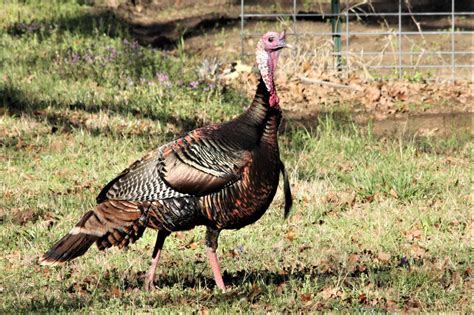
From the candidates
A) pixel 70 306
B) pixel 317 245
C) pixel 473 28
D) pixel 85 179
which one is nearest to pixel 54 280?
pixel 70 306

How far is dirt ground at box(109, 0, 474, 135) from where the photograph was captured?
45.0 ft

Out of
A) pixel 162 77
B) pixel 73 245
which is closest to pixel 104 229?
pixel 73 245

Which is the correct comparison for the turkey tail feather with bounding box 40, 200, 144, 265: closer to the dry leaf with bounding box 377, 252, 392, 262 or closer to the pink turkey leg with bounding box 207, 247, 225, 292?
the pink turkey leg with bounding box 207, 247, 225, 292

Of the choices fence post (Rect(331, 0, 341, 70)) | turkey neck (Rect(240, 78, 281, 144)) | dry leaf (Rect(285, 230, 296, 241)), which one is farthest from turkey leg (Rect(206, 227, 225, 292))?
fence post (Rect(331, 0, 341, 70))

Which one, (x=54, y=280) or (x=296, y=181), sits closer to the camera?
(x=54, y=280)

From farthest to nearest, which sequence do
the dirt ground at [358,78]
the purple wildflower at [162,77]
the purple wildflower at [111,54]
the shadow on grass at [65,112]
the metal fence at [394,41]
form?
the metal fence at [394,41] → the purple wildflower at [111,54] → the purple wildflower at [162,77] → the dirt ground at [358,78] → the shadow on grass at [65,112]

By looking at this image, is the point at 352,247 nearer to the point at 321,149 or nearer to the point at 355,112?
the point at 321,149

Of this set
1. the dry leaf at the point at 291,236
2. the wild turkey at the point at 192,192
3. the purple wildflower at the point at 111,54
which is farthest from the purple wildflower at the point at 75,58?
the wild turkey at the point at 192,192

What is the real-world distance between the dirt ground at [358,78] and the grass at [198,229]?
0.71 metres

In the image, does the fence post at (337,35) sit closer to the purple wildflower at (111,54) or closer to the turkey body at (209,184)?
the purple wildflower at (111,54)

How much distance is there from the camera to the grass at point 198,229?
7141 millimetres

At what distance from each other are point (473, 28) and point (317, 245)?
12059 mm

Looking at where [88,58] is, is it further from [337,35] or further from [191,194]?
[191,194]

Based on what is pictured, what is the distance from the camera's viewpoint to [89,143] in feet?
39.3
